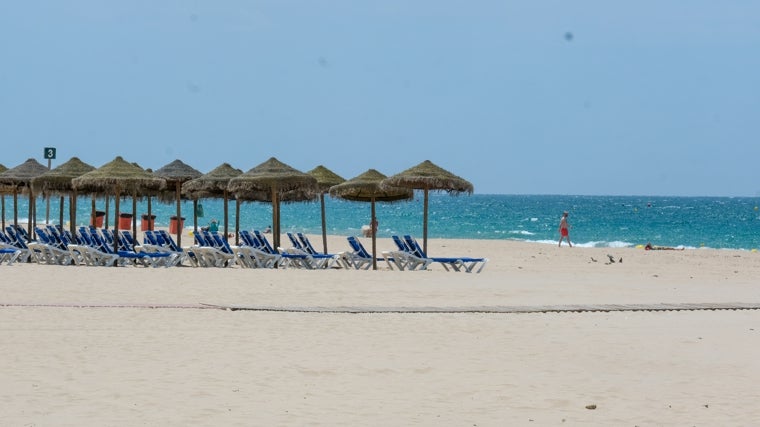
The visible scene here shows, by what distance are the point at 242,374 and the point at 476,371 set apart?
5.39 ft

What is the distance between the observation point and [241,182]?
1869 centimetres

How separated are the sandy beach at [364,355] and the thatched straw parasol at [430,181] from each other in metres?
3.31

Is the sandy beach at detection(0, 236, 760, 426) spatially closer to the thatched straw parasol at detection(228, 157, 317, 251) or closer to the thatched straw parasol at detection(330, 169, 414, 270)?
the thatched straw parasol at detection(228, 157, 317, 251)

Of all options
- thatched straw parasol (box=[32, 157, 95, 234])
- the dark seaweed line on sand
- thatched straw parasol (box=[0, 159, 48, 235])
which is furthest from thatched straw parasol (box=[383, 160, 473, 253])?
thatched straw parasol (box=[0, 159, 48, 235])

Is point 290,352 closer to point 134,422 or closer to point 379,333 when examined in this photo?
point 379,333

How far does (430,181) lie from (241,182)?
316 cm

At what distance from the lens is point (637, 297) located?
543 inches

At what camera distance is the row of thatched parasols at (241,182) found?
1825cm

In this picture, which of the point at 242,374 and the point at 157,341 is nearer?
the point at 242,374

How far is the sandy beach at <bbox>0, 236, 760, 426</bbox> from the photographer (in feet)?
21.5

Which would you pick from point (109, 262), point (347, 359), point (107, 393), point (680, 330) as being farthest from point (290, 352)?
point (109, 262)

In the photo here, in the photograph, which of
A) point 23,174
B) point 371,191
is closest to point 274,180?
point 371,191

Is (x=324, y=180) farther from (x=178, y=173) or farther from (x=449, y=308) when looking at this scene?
(x=449, y=308)

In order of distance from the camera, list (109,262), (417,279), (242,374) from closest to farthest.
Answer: (242,374), (417,279), (109,262)
